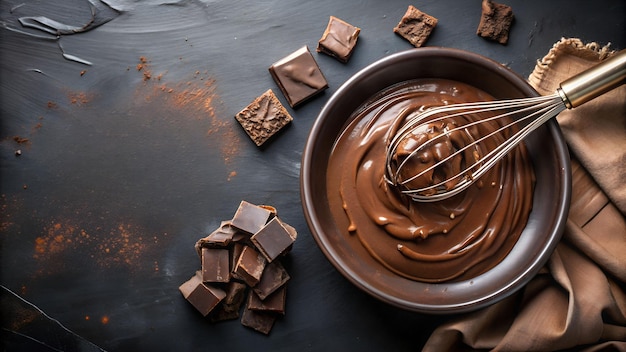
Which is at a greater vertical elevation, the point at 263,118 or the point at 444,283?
the point at 263,118

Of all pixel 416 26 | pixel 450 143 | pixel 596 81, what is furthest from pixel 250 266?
pixel 596 81

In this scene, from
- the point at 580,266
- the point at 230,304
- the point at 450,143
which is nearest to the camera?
the point at 450,143

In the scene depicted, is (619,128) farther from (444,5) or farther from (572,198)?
(444,5)

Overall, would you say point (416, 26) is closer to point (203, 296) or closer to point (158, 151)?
point (158, 151)

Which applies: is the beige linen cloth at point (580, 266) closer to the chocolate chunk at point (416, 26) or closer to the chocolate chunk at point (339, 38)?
the chocolate chunk at point (416, 26)

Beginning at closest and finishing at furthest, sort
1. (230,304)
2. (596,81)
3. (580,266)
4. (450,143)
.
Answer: (596,81) → (450,143) → (580,266) → (230,304)

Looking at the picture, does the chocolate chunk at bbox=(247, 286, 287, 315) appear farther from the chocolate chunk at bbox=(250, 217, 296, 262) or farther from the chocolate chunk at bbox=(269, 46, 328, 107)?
the chocolate chunk at bbox=(269, 46, 328, 107)

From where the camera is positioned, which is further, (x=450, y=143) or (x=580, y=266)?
(x=580, y=266)
